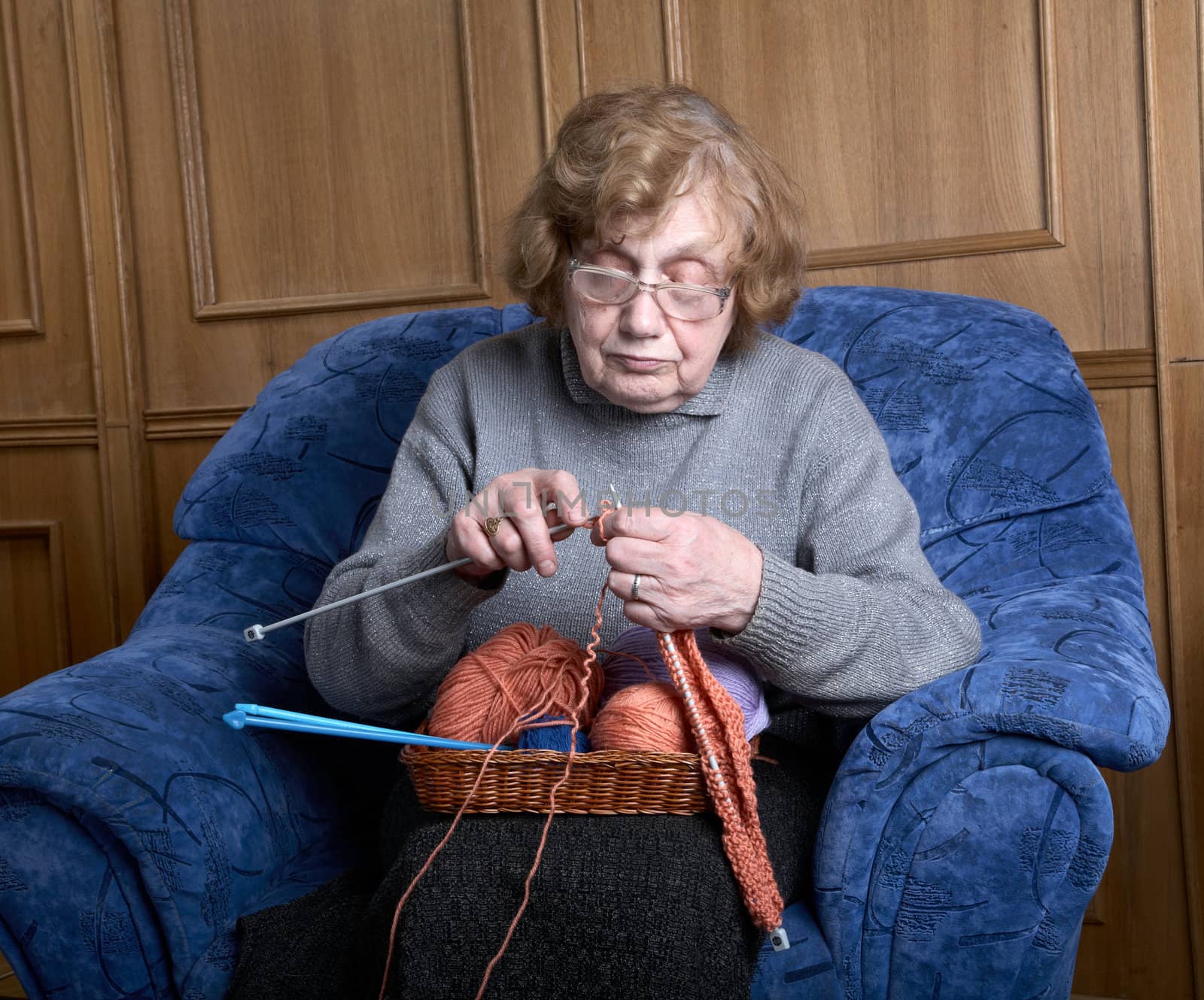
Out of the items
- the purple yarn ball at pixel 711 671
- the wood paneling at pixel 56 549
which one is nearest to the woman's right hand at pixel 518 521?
Result: the purple yarn ball at pixel 711 671

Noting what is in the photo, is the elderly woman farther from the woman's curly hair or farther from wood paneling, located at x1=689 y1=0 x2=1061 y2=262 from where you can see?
wood paneling, located at x1=689 y1=0 x2=1061 y2=262

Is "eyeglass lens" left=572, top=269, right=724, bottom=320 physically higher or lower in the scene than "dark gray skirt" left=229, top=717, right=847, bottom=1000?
higher

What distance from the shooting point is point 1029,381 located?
1463 millimetres

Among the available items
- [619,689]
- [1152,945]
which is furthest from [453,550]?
[1152,945]

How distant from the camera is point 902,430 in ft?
4.92

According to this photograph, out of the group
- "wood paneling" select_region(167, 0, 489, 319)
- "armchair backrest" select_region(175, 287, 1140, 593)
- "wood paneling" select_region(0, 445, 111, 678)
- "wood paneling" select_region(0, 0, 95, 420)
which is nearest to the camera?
"armchair backrest" select_region(175, 287, 1140, 593)

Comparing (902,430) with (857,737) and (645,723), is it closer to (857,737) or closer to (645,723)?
(857,737)

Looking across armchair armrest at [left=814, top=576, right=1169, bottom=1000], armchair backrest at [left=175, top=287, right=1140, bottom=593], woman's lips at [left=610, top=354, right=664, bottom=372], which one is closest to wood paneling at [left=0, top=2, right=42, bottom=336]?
armchair backrest at [left=175, top=287, right=1140, bottom=593]

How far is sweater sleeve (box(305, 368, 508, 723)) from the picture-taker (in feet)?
3.66

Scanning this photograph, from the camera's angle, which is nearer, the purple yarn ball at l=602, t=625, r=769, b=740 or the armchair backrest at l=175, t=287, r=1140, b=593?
the purple yarn ball at l=602, t=625, r=769, b=740

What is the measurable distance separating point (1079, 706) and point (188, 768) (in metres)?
0.81

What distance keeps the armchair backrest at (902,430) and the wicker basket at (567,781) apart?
603 mm

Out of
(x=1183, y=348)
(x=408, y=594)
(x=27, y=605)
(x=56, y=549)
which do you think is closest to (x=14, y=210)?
(x=56, y=549)

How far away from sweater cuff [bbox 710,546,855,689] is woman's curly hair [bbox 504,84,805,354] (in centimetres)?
37
